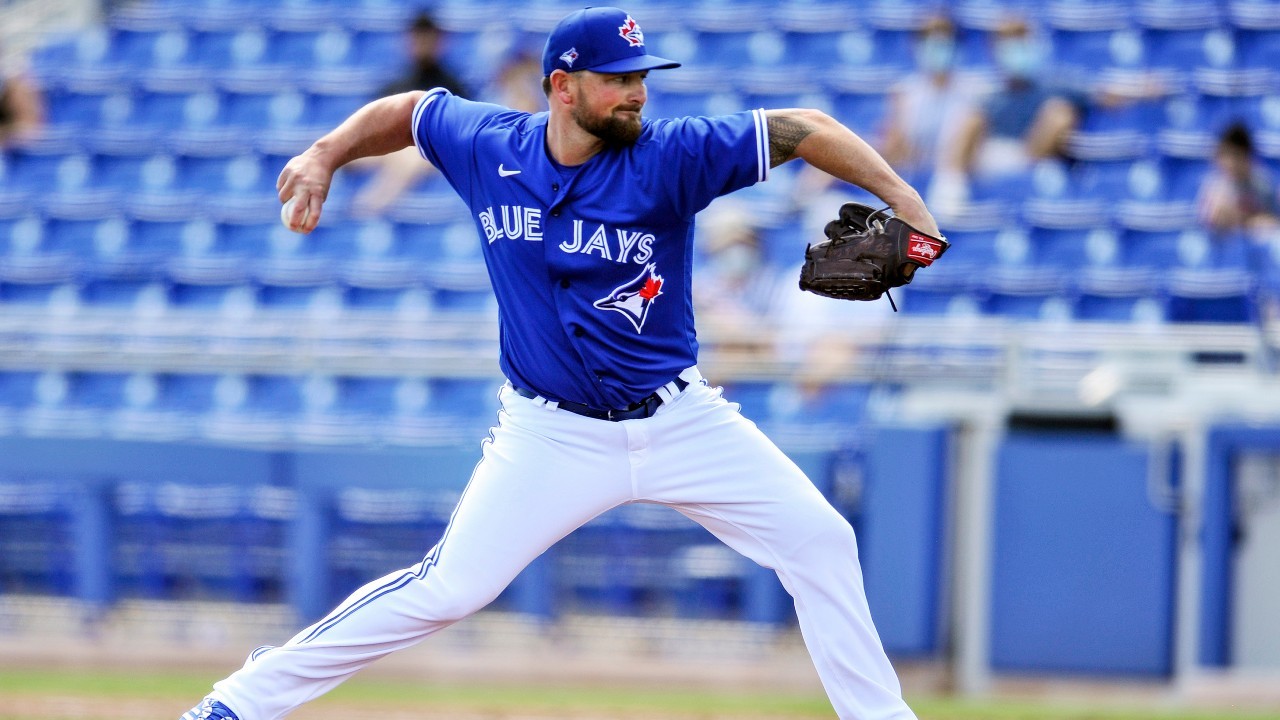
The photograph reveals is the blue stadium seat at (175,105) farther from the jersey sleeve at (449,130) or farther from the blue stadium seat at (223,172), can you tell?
the jersey sleeve at (449,130)

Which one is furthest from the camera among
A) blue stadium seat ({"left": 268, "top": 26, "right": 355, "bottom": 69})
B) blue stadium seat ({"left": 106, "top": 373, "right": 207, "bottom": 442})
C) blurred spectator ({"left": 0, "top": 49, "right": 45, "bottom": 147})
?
blue stadium seat ({"left": 268, "top": 26, "right": 355, "bottom": 69})

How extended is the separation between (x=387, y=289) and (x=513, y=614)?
2.47 m

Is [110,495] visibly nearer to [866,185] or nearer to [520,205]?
[520,205]

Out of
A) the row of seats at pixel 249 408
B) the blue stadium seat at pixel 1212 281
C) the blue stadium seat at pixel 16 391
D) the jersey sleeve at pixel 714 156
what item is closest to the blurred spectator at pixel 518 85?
the row of seats at pixel 249 408

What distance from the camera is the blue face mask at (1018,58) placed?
8.48 m

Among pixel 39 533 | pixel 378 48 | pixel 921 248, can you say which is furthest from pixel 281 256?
pixel 921 248

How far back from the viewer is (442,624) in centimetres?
340

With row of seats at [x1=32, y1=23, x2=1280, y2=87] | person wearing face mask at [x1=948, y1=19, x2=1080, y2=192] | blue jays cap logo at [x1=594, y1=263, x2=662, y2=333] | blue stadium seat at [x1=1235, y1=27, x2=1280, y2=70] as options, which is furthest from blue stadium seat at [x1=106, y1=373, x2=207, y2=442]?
blue stadium seat at [x1=1235, y1=27, x2=1280, y2=70]

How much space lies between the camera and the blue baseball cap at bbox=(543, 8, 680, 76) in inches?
130

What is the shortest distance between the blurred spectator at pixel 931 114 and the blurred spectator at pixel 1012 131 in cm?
10

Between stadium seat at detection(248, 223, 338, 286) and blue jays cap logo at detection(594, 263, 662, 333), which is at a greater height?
stadium seat at detection(248, 223, 338, 286)

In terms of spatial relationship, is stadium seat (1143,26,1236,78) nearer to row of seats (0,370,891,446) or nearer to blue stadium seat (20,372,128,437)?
row of seats (0,370,891,446)

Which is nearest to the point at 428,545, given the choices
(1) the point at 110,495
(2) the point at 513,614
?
(2) the point at 513,614

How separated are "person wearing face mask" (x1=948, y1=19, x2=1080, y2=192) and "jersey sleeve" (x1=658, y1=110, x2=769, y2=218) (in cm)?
537
